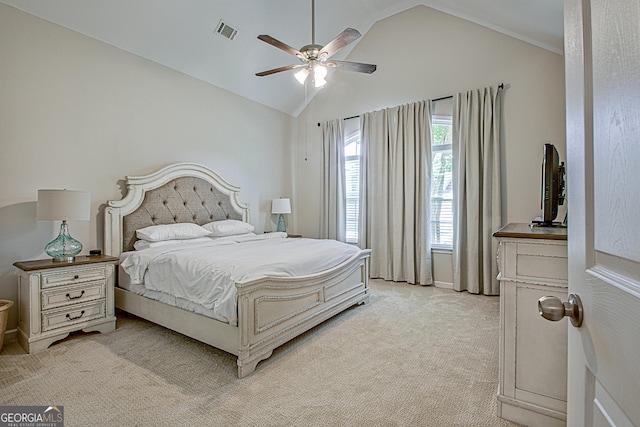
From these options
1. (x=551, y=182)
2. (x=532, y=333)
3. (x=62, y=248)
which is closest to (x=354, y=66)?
(x=551, y=182)

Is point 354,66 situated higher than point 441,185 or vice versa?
point 354,66

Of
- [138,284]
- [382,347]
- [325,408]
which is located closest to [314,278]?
[382,347]

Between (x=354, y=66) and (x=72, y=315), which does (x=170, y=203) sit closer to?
(x=72, y=315)

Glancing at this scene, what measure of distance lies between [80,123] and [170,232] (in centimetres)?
139

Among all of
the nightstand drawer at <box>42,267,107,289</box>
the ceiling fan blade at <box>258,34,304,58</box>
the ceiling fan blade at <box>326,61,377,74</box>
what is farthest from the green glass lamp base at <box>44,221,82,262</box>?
the ceiling fan blade at <box>326,61,377,74</box>

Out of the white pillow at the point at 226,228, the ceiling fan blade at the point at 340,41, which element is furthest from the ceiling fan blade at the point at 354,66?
the white pillow at the point at 226,228

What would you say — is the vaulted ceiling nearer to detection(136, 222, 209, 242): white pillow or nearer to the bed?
the bed

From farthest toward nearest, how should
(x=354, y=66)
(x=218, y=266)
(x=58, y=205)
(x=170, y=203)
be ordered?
(x=170, y=203)
(x=354, y=66)
(x=58, y=205)
(x=218, y=266)

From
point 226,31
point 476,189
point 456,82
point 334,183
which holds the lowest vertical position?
point 476,189

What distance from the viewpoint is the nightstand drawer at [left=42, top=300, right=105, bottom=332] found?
2525 mm

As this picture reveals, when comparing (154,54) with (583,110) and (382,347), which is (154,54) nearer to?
(382,347)

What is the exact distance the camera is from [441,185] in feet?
14.8

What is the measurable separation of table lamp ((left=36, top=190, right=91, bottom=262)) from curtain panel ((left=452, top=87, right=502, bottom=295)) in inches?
165

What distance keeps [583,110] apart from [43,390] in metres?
2.93
